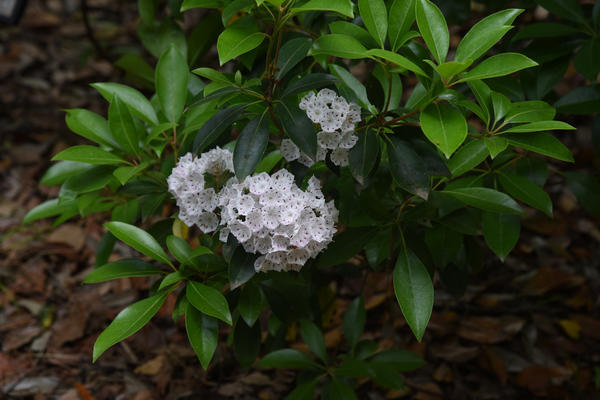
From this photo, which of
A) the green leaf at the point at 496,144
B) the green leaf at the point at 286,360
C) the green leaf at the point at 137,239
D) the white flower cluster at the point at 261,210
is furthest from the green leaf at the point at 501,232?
the green leaf at the point at 137,239

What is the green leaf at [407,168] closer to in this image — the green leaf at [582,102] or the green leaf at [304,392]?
the green leaf at [582,102]

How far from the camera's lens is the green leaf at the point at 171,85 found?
1.44 meters

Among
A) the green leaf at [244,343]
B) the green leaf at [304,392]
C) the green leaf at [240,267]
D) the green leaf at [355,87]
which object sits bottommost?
the green leaf at [304,392]

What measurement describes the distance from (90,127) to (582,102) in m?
1.37

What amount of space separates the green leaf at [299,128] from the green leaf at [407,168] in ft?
0.60

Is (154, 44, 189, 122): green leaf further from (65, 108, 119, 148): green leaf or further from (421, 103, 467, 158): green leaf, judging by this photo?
(421, 103, 467, 158): green leaf

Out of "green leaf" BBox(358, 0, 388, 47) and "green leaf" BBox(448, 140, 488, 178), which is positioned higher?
"green leaf" BBox(358, 0, 388, 47)

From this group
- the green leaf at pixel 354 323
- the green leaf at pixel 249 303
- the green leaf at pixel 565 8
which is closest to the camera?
the green leaf at pixel 249 303

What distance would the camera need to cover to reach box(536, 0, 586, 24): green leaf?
1540 mm

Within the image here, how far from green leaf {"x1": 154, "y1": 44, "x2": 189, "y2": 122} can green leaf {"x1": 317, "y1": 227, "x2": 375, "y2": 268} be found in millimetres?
542

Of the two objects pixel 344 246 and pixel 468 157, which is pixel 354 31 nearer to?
pixel 468 157

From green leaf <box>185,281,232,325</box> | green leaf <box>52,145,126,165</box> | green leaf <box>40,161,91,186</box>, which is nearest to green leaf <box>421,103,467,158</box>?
green leaf <box>185,281,232,325</box>

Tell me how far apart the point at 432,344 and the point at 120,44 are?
2.79 m

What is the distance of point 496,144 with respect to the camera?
Result: 1.09 m
